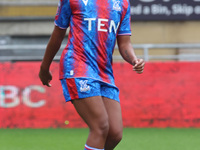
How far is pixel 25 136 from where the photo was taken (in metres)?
8.55

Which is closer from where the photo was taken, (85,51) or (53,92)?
(85,51)

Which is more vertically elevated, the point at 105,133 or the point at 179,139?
the point at 105,133

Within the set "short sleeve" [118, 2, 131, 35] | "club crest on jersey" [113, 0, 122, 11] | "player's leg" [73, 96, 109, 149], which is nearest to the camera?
"player's leg" [73, 96, 109, 149]

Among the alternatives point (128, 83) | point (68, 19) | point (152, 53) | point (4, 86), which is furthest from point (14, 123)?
point (152, 53)

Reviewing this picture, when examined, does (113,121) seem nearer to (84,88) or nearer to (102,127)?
(102,127)

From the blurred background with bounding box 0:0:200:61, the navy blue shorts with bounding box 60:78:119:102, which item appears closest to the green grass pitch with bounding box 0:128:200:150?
the navy blue shorts with bounding box 60:78:119:102

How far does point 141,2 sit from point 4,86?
7.41 metres

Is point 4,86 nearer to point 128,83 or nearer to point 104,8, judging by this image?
point 128,83

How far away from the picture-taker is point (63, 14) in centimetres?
412

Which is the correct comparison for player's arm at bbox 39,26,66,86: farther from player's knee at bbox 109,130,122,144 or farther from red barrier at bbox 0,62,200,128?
red barrier at bbox 0,62,200,128

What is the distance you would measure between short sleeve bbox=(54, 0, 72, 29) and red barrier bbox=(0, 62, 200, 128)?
5.50m

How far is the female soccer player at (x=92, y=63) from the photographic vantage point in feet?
13.2

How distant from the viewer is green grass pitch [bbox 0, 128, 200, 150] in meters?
7.41

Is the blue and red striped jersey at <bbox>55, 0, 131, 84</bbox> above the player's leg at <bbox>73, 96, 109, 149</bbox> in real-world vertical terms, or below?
above
